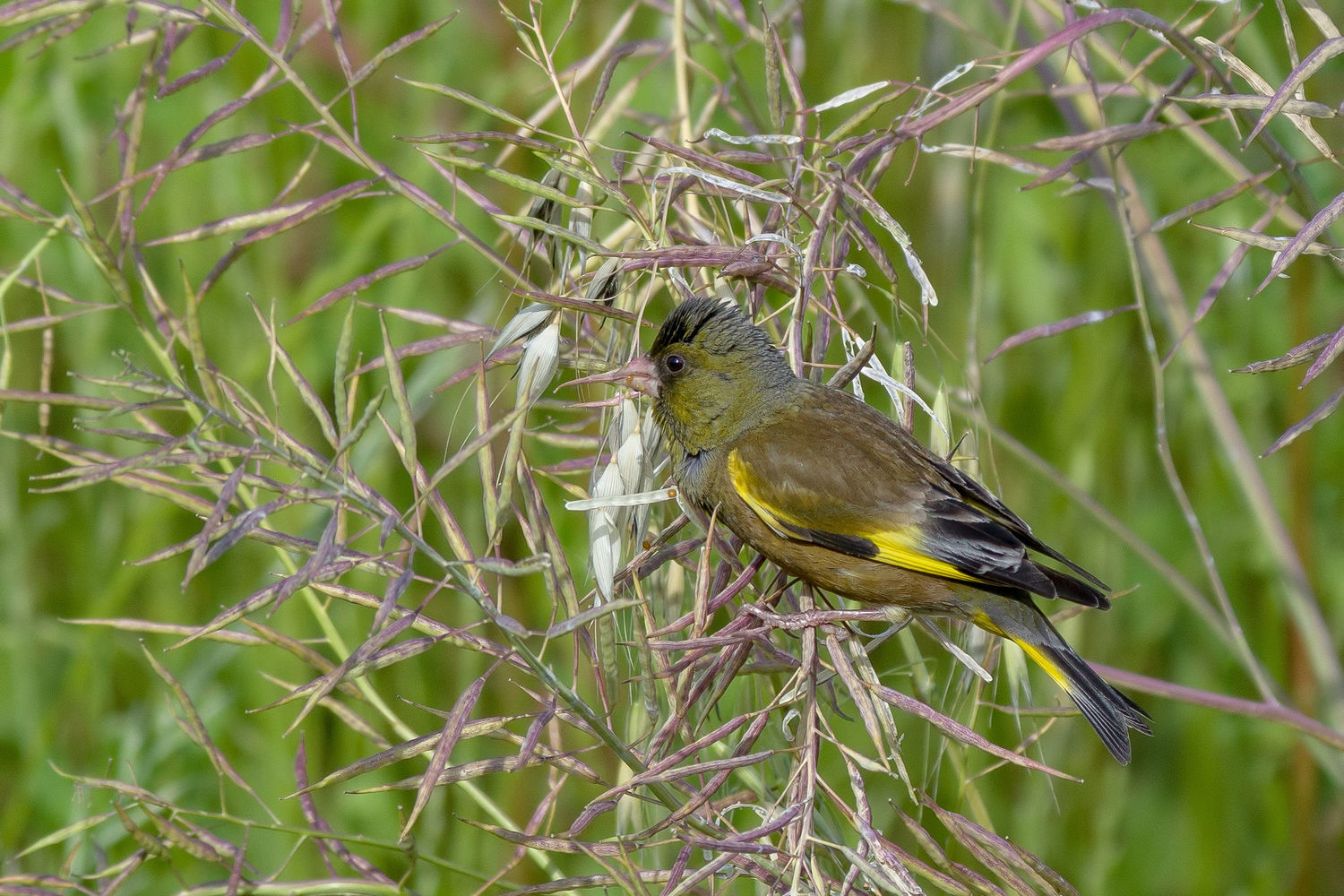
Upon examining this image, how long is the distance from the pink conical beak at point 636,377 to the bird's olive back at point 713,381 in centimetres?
8

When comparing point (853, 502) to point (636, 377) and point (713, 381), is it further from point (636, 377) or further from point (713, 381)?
point (636, 377)

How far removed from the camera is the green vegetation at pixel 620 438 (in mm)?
2047

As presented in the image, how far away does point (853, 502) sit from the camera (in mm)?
2775

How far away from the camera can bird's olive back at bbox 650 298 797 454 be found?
8.91 feet

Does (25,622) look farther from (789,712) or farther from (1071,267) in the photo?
(1071,267)

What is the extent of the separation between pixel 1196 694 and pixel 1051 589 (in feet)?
1.35

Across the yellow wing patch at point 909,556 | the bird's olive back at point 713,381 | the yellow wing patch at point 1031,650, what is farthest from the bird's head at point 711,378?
the yellow wing patch at point 1031,650

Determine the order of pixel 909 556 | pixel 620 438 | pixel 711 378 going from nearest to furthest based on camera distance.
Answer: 1. pixel 620 438
2. pixel 909 556
3. pixel 711 378

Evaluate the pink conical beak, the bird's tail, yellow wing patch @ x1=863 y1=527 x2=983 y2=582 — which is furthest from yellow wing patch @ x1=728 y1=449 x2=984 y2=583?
the pink conical beak

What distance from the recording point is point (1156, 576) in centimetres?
443

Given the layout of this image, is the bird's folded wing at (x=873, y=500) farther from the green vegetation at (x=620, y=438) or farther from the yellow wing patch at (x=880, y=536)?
the green vegetation at (x=620, y=438)

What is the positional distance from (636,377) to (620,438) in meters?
0.13

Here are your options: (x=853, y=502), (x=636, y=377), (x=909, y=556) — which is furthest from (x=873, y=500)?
(x=636, y=377)

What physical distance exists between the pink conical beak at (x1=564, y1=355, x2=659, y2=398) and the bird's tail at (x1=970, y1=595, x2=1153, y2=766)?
848mm
